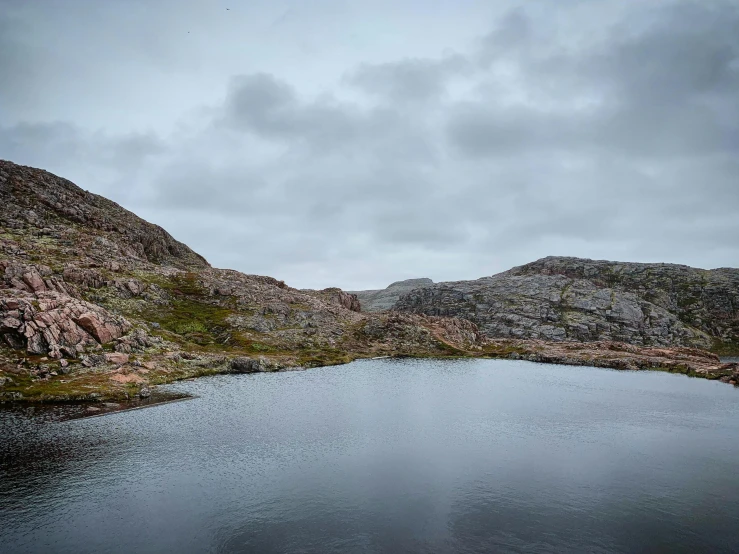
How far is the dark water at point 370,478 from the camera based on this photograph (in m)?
39.9

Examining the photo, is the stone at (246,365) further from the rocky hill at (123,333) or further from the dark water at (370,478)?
the dark water at (370,478)

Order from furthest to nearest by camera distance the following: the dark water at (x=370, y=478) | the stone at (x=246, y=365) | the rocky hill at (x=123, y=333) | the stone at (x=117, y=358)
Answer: the stone at (x=246, y=365)
the stone at (x=117, y=358)
the rocky hill at (x=123, y=333)
the dark water at (x=370, y=478)

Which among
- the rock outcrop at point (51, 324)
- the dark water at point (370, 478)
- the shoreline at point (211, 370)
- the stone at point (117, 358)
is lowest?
the dark water at point (370, 478)

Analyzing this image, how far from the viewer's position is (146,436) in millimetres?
66375

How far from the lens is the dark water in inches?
1572

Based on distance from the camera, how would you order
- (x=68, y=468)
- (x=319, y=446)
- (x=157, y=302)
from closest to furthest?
(x=68, y=468) < (x=319, y=446) < (x=157, y=302)

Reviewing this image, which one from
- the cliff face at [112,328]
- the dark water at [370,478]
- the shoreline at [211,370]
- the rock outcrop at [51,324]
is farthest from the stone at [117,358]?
the dark water at [370,478]

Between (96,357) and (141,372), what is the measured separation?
10.2 m

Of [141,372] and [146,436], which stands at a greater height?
[141,372]

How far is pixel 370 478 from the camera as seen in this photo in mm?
53406

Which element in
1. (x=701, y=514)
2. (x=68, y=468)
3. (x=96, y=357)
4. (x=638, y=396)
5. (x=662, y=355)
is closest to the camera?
(x=701, y=514)

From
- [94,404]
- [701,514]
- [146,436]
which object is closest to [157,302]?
[94,404]

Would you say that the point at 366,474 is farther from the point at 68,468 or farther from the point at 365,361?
the point at 365,361

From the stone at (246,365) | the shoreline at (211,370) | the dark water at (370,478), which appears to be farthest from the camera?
the stone at (246,365)
